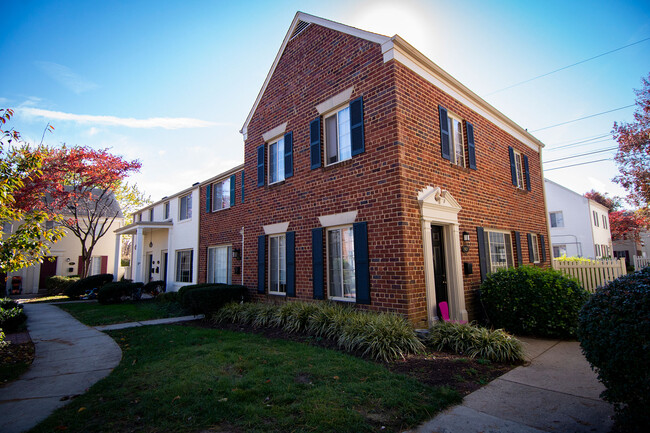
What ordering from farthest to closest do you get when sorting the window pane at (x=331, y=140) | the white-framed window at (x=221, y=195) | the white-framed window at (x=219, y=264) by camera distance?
the white-framed window at (x=221, y=195) → the white-framed window at (x=219, y=264) → the window pane at (x=331, y=140)

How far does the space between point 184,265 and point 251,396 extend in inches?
544

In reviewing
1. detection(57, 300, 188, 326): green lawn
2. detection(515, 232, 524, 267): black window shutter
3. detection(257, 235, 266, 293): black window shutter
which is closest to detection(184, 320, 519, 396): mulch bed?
detection(257, 235, 266, 293): black window shutter

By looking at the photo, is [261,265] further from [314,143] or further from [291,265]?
[314,143]

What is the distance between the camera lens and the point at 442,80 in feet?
28.6

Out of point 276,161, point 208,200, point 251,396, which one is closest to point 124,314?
point 208,200

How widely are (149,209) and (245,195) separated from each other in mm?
12934

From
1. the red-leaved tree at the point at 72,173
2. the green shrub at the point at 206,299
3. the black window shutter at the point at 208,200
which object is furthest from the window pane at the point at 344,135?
the red-leaved tree at the point at 72,173

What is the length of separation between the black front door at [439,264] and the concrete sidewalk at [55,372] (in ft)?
21.8

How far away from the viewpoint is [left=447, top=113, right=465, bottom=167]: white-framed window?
8.97 metres

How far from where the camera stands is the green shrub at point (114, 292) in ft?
49.1

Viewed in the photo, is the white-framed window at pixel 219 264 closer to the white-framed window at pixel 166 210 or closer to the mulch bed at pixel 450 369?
the white-framed window at pixel 166 210

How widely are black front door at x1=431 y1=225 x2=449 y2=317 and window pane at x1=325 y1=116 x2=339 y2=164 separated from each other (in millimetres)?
3054

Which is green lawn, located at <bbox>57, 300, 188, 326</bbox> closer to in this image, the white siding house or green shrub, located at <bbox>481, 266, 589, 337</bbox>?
green shrub, located at <bbox>481, 266, 589, 337</bbox>

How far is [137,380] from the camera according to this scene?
465 centimetres
